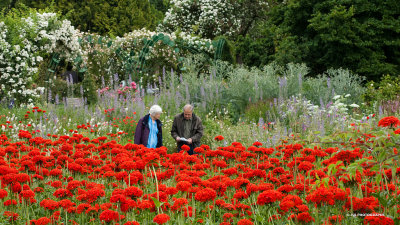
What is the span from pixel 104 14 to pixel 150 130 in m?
25.2

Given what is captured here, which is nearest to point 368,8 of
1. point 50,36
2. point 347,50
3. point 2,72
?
point 347,50

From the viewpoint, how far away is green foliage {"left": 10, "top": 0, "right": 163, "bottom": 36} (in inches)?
1160

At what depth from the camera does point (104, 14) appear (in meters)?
30.3

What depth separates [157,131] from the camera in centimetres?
711

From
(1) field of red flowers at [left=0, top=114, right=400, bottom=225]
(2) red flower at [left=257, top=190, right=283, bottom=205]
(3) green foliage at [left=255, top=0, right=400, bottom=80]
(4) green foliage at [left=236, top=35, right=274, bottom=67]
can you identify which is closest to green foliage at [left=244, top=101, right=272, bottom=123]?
(1) field of red flowers at [left=0, top=114, right=400, bottom=225]

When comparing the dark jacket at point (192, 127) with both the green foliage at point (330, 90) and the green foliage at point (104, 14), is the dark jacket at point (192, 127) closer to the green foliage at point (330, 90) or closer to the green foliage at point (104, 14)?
the green foliage at point (330, 90)

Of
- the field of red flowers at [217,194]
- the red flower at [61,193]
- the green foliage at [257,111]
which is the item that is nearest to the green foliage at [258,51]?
the green foliage at [257,111]

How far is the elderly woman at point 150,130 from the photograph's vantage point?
694cm

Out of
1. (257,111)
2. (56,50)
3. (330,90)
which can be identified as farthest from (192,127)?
(56,50)

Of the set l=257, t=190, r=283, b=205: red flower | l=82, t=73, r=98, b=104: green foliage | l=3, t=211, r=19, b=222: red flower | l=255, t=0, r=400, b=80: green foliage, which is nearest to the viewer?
l=257, t=190, r=283, b=205: red flower

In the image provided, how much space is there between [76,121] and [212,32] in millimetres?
17936

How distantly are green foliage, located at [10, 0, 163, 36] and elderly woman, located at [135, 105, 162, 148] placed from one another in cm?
2359

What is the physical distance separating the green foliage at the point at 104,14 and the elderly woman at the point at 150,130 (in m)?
23.6

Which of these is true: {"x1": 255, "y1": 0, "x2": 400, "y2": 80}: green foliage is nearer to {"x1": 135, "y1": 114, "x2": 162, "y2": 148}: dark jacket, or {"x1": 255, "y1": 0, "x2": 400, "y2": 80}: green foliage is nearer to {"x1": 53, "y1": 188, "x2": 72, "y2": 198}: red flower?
{"x1": 135, "y1": 114, "x2": 162, "y2": 148}: dark jacket
